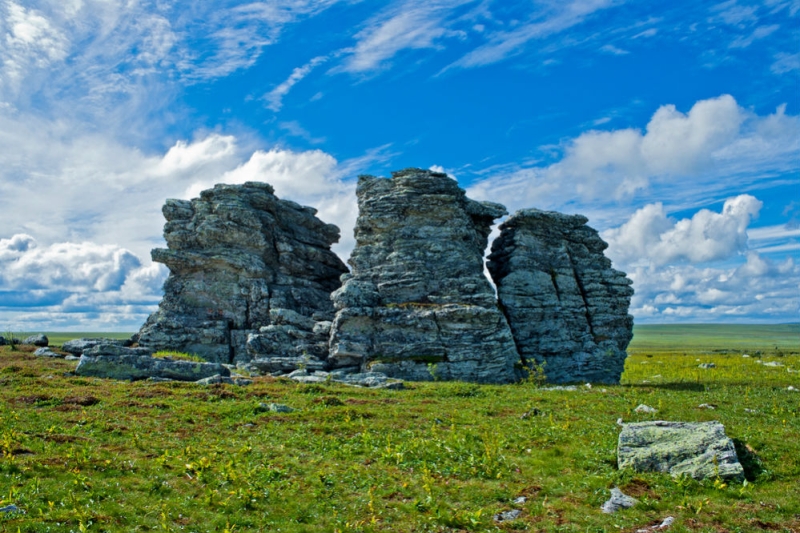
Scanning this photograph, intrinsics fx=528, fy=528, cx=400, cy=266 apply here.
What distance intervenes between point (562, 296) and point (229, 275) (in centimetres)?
3991

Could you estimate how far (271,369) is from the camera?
172 ft

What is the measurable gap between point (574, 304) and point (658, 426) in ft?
130

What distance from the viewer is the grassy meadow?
48.6 feet

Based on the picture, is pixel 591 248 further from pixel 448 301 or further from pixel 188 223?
pixel 188 223

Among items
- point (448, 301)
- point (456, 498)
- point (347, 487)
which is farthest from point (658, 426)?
point (448, 301)

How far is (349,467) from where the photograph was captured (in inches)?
760

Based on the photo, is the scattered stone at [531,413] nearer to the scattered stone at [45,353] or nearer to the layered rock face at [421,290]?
the layered rock face at [421,290]

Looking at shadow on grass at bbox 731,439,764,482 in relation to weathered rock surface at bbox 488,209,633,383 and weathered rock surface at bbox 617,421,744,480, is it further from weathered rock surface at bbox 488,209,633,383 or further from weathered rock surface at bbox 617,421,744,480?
weathered rock surface at bbox 488,209,633,383

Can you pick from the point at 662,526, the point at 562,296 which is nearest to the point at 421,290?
the point at 562,296

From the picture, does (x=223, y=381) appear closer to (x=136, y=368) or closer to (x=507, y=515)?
(x=136, y=368)

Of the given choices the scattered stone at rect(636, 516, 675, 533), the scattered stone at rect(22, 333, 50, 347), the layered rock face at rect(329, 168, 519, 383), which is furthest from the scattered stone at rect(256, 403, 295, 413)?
the scattered stone at rect(22, 333, 50, 347)

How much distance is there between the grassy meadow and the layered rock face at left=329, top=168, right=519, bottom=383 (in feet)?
62.5

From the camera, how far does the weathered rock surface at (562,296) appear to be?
188 feet

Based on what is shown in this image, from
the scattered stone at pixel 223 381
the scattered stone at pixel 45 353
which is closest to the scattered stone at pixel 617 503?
the scattered stone at pixel 223 381
